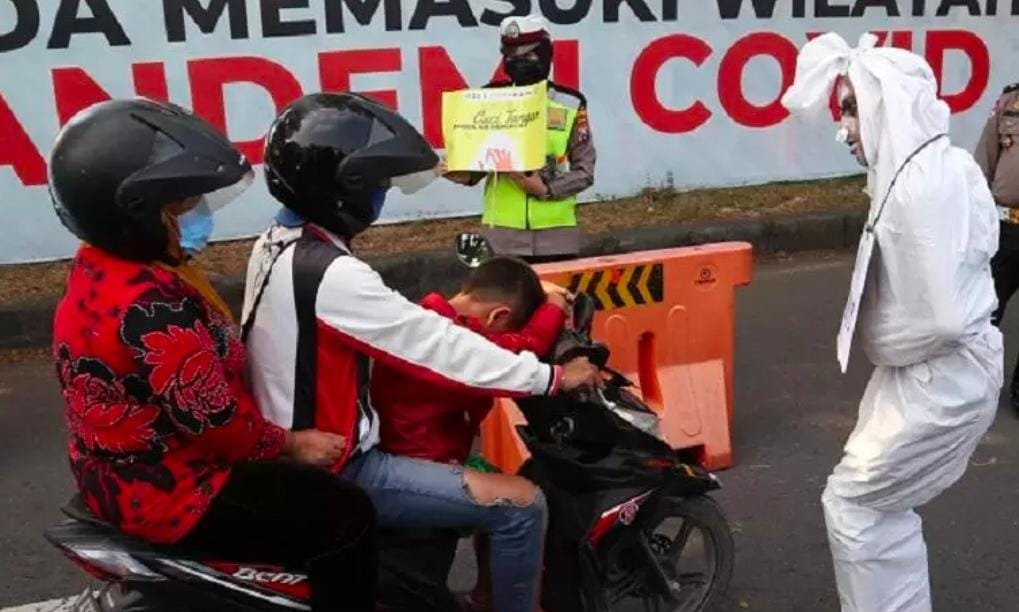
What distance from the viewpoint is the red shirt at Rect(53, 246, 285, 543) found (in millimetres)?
2254

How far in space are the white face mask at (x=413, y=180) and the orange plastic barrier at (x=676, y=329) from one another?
1995 mm

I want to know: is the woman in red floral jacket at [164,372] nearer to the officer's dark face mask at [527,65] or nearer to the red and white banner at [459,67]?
the officer's dark face mask at [527,65]

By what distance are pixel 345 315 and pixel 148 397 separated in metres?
0.44

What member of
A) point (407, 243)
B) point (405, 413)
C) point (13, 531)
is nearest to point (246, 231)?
point (407, 243)

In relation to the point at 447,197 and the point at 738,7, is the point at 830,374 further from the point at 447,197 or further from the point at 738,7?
the point at 738,7

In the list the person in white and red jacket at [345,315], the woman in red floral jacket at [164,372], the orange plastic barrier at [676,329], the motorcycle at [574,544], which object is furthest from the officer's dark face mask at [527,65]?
the woman in red floral jacket at [164,372]

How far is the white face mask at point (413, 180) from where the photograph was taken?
262 cm

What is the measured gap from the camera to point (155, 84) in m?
7.52

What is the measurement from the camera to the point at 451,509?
2.76m

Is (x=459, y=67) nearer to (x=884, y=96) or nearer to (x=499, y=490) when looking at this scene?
(x=884, y=96)

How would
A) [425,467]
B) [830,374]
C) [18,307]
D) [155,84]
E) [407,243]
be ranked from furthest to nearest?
[407,243] → [155,84] → [18,307] → [830,374] → [425,467]

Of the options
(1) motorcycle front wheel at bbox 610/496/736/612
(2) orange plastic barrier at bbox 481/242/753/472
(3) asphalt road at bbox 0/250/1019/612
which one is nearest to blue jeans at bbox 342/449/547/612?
(1) motorcycle front wheel at bbox 610/496/736/612

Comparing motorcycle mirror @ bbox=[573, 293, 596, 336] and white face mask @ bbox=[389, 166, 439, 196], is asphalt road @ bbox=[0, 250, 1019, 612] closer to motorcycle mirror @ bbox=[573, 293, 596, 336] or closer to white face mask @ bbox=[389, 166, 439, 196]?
motorcycle mirror @ bbox=[573, 293, 596, 336]

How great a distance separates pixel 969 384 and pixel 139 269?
2.06m
